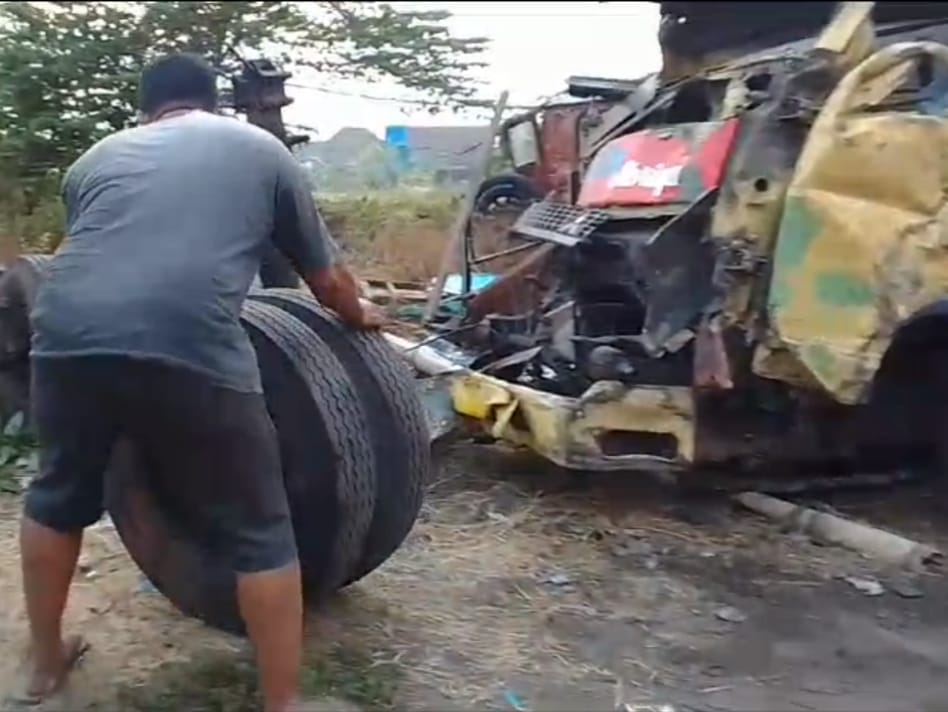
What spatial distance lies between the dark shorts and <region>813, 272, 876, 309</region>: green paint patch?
2.18 m

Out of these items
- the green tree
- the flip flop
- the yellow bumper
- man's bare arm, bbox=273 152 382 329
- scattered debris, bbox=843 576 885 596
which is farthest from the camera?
the green tree

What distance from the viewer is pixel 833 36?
17.1 feet

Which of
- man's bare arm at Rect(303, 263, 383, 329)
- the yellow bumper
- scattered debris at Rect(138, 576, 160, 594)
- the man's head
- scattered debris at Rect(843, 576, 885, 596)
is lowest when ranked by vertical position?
scattered debris at Rect(843, 576, 885, 596)

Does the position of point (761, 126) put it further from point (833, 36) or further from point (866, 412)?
point (866, 412)

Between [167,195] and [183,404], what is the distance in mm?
522

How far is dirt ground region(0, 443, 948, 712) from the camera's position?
12.7ft

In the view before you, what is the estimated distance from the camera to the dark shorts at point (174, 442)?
130 inches

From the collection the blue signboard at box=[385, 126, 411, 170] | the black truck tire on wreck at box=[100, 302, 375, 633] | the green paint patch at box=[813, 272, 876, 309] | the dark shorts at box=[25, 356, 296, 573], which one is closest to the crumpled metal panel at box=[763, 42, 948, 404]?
the green paint patch at box=[813, 272, 876, 309]

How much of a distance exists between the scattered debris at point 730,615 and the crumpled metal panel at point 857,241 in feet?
2.77

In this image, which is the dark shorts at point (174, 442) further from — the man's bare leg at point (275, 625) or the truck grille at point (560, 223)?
the truck grille at point (560, 223)

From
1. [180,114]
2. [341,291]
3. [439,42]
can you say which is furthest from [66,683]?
[439,42]

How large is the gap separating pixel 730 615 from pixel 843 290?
3.86 feet

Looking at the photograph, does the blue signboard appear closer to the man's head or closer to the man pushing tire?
the man's head

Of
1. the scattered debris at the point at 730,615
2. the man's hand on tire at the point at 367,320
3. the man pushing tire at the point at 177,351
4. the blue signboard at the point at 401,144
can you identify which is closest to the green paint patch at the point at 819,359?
the scattered debris at the point at 730,615
